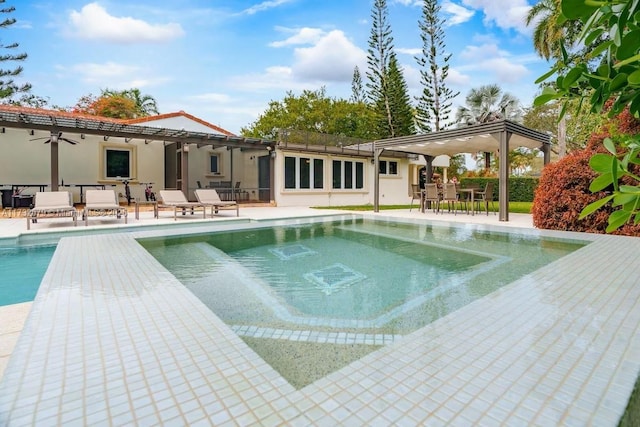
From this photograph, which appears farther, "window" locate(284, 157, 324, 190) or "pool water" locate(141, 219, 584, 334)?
"window" locate(284, 157, 324, 190)

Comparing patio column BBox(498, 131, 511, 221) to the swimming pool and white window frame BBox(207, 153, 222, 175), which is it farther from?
white window frame BBox(207, 153, 222, 175)

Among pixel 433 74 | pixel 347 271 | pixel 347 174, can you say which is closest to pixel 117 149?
pixel 347 174

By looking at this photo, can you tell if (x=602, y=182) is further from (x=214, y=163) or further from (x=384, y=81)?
(x=384, y=81)

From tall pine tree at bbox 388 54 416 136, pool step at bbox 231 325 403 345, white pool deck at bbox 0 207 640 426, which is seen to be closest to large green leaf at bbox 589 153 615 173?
white pool deck at bbox 0 207 640 426

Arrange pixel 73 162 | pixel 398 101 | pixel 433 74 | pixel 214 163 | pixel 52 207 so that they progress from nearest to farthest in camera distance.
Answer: pixel 52 207, pixel 73 162, pixel 214 163, pixel 433 74, pixel 398 101

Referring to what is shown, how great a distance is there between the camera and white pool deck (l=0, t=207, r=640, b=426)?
182 cm

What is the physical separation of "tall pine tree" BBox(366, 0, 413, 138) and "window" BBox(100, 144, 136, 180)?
18311 millimetres

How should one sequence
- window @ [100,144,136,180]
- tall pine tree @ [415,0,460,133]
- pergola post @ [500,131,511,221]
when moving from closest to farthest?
pergola post @ [500,131,511,221]
window @ [100,144,136,180]
tall pine tree @ [415,0,460,133]

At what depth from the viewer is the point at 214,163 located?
18.7 m

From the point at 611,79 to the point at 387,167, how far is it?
69.1 ft

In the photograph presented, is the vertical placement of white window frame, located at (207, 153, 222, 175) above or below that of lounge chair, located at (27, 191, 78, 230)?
above

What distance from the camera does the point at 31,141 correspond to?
14094 millimetres

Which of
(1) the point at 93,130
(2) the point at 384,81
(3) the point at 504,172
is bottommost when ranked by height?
(3) the point at 504,172

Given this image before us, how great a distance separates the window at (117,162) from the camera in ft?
51.7
